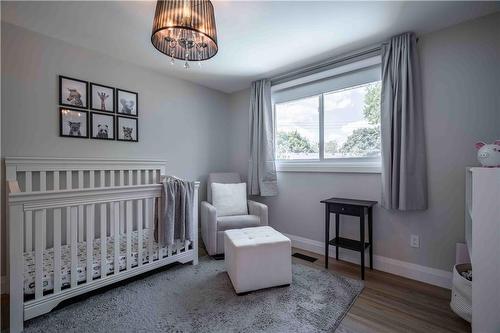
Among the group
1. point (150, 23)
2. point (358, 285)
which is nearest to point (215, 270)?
point (358, 285)

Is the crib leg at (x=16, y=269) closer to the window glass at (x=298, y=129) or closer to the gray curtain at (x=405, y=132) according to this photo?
the window glass at (x=298, y=129)

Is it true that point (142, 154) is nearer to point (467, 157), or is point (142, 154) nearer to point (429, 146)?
point (429, 146)

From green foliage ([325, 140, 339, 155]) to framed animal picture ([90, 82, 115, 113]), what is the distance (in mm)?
2572

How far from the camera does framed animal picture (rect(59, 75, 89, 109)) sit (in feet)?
7.30

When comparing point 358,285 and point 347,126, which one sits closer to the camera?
point 358,285

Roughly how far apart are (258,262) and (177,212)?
0.94 meters

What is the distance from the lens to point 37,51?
2.11 metres

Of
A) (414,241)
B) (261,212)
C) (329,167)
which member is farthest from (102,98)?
(414,241)

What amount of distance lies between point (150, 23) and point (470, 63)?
2.76 m

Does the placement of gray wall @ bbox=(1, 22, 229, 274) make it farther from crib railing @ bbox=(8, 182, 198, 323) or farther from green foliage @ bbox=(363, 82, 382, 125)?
green foliage @ bbox=(363, 82, 382, 125)

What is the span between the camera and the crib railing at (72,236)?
1468mm

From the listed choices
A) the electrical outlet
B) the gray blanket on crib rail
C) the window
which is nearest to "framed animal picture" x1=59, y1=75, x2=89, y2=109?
the gray blanket on crib rail

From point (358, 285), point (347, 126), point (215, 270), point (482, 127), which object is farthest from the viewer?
point (347, 126)

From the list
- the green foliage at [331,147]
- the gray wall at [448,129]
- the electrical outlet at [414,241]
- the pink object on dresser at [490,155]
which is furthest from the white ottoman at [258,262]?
the pink object on dresser at [490,155]
